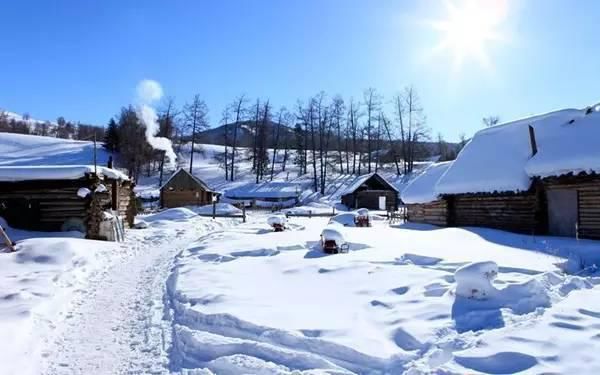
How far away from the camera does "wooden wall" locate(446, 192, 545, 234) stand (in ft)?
60.5

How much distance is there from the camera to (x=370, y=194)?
49.9 metres

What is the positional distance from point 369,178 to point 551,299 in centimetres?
4302

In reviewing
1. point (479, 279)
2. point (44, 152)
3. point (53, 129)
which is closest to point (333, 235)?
point (479, 279)

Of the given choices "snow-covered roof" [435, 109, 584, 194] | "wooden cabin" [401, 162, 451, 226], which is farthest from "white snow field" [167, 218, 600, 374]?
"wooden cabin" [401, 162, 451, 226]

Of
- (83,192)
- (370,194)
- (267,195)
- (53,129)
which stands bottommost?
(267,195)

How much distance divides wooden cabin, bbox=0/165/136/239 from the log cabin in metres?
14.6

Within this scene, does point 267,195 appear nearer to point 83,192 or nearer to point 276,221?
point 276,221

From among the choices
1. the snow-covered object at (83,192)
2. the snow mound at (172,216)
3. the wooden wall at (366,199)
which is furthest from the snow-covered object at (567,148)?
the wooden wall at (366,199)

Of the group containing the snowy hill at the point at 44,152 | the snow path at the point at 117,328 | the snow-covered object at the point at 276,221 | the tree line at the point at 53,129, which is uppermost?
the tree line at the point at 53,129

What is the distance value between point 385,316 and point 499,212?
1436cm

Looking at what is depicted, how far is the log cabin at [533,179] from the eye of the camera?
16.6m

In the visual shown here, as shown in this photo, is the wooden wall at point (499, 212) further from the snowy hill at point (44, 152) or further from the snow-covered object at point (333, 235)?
the snowy hill at point (44, 152)

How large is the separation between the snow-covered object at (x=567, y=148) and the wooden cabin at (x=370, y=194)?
96.2 ft

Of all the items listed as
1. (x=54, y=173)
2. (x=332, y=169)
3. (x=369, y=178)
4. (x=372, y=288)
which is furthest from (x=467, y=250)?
(x=332, y=169)
